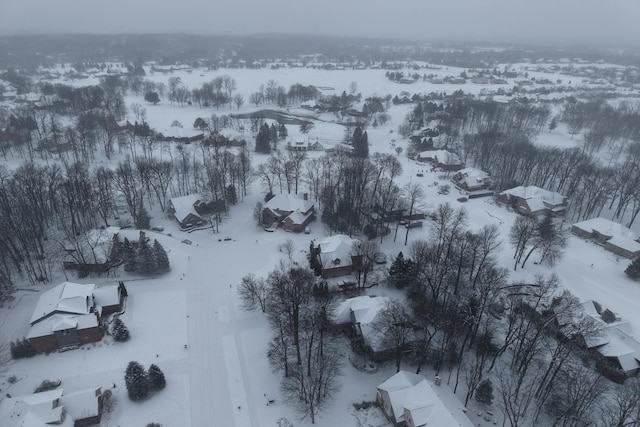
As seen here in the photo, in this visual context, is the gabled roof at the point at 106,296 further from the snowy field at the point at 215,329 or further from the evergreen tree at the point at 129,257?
the evergreen tree at the point at 129,257

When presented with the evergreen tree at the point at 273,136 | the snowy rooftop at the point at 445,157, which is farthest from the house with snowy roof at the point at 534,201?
the evergreen tree at the point at 273,136

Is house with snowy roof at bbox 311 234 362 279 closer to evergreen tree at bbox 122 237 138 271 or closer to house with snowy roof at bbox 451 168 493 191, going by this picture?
evergreen tree at bbox 122 237 138 271

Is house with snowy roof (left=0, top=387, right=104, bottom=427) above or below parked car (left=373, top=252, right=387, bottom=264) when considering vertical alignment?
above

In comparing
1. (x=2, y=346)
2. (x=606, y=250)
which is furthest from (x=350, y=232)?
(x=2, y=346)

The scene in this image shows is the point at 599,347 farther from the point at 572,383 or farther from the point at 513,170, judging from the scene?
the point at 513,170

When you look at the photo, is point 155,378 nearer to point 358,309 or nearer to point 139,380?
point 139,380

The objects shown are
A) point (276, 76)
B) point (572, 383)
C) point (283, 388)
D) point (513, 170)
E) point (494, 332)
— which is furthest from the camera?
point (276, 76)

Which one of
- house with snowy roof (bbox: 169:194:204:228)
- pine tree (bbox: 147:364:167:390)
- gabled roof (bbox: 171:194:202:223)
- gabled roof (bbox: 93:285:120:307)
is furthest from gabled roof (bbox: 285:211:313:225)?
pine tree (bbox: 147:364:167:390)
